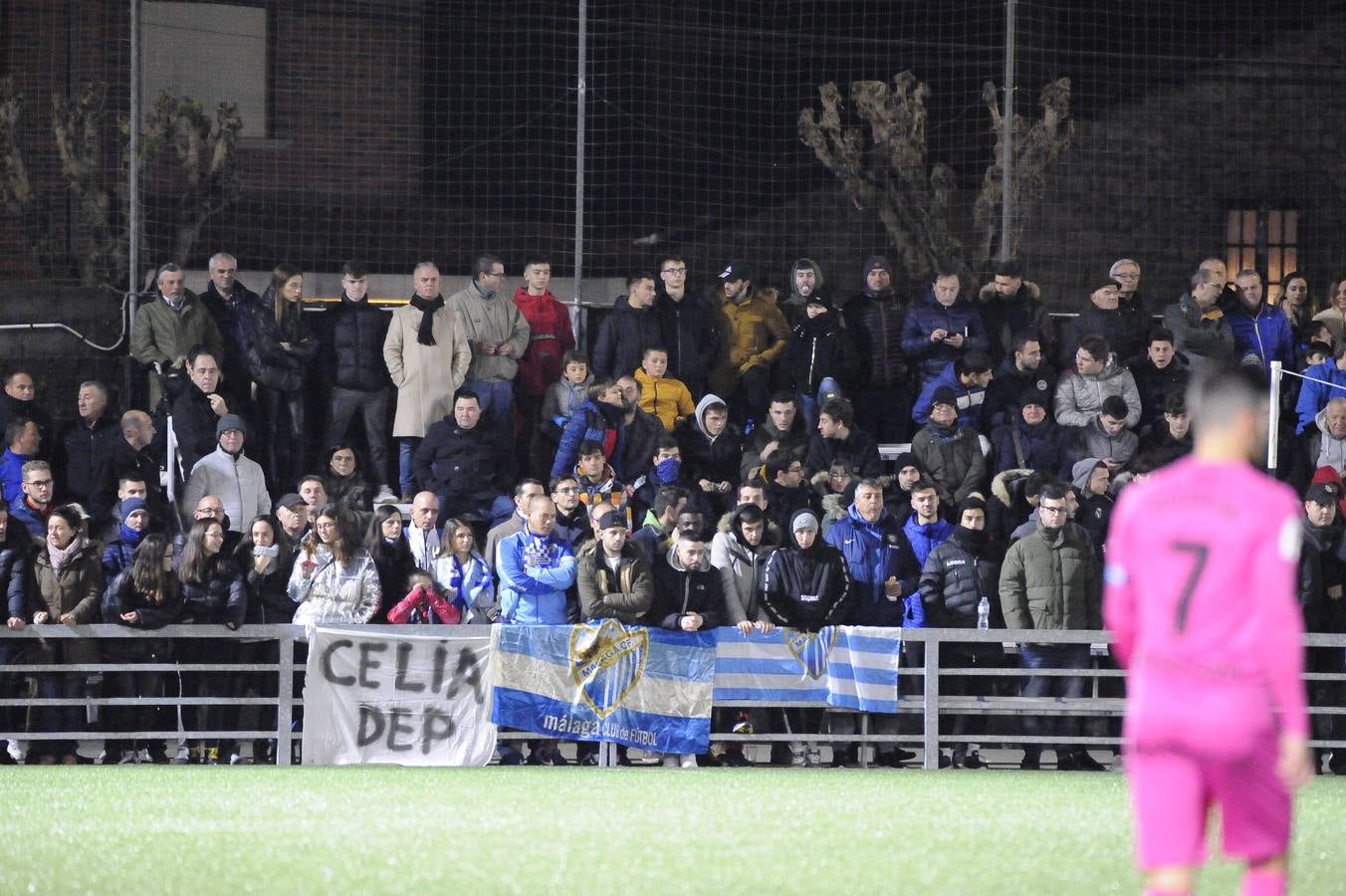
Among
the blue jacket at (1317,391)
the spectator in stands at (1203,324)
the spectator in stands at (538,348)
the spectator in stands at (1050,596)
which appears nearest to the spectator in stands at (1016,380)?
the spectator in stands at (1203,324)

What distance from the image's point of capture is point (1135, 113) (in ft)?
81.6

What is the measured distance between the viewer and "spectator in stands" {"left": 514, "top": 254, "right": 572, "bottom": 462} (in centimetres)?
1691

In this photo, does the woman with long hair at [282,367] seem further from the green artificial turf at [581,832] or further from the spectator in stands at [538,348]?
the green artificial turf at [581,832]

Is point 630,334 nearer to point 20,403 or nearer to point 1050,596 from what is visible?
point 1050,596

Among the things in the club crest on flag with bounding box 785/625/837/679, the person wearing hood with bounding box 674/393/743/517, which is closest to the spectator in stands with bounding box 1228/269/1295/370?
the person wearing hood with bounding box 674/393/743/517

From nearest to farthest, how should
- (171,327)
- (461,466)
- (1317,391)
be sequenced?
(461,466)
(171,327)
(1317,391)

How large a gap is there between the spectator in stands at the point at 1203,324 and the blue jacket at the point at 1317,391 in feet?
2.40

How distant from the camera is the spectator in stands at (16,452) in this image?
15.4 meters

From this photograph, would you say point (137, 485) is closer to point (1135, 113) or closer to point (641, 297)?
point (641, 297)

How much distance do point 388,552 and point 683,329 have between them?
364 cm

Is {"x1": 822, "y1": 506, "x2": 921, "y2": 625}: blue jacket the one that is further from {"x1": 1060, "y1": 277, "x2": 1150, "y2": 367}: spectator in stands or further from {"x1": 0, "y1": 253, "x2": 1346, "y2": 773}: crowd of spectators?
{"x1": 1060, "y1": 277, "x2": 1150, "y2": 367}: spectator in stands

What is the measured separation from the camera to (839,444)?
15.9m

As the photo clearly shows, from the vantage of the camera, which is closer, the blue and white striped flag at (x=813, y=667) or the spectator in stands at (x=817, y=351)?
the blue and white striped flag at (x=813, y=667)

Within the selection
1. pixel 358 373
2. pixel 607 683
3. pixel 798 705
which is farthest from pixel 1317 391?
pixel 358 373
